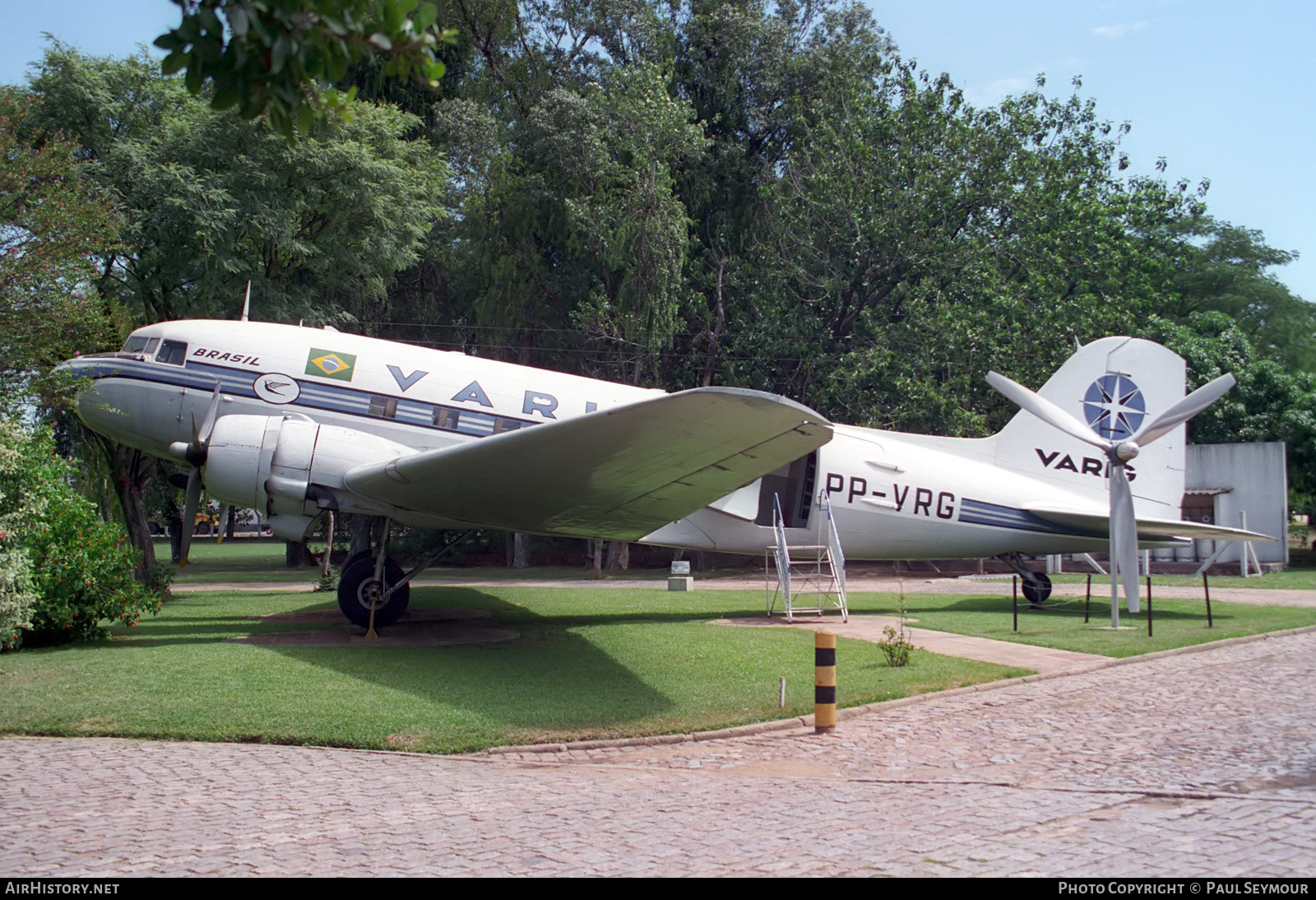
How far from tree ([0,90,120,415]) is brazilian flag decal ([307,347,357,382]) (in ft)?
10.3

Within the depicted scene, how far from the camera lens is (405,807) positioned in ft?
18.2

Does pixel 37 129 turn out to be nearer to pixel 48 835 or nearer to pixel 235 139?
pixel 235 139

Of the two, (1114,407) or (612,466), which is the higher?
(1114,407)

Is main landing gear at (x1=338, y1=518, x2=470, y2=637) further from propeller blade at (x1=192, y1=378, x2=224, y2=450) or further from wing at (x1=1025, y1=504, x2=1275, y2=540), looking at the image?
wing at (x1=1025, y1=504, x2=1275, y2=540)

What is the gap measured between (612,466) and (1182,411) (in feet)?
32.6

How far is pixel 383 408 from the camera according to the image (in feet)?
43.8

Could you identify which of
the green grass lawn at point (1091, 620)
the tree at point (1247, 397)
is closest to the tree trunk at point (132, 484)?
the green grass lawn at point (1091, 620)

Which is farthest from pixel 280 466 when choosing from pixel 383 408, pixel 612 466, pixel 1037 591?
pixel 1037 591

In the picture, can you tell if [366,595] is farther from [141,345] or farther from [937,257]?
[937,257]

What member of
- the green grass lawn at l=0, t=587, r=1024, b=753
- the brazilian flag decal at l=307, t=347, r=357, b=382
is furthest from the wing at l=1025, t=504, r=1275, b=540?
the brazilian flag decal at l=307, t=347, r=357, b=382

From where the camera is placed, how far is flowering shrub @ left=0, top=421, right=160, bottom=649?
381 inches

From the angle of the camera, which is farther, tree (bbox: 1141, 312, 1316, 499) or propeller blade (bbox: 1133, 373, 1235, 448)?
tree (bbox: 1141, 312, 1316, 499)

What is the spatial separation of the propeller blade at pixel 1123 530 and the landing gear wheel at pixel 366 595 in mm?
10527

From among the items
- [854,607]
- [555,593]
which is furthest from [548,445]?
[555,593]
